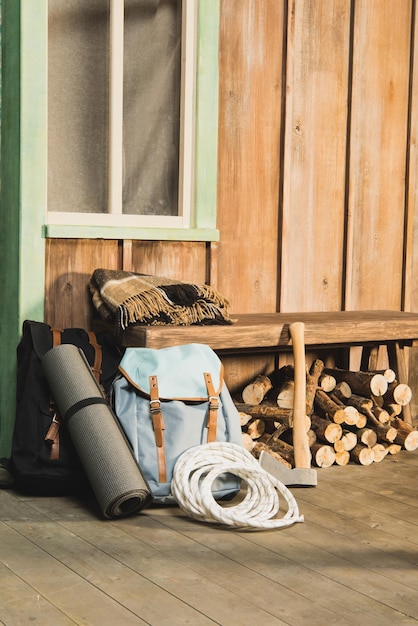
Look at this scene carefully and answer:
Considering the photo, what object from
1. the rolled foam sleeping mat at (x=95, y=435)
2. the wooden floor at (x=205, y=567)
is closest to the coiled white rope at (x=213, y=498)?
the wooden floor at (x=205, y=567)

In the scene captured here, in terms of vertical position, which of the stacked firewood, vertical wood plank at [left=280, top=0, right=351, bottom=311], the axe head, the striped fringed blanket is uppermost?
vertical wood plank at [left=280, top=0, right=351, bottom=311]

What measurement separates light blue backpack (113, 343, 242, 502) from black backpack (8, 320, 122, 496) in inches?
7.9

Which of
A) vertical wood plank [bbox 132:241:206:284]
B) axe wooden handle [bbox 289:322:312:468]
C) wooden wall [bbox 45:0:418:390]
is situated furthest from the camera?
wooden wall [bbox 45:0:418:390]

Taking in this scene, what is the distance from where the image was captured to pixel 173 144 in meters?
4.45

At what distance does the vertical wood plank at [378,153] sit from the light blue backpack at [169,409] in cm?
153

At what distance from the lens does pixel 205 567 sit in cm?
291

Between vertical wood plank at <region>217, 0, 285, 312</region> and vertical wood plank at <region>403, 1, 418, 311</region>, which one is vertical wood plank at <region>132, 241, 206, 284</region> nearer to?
vertical wood plank at <region>217, 0, 285, 312</region>

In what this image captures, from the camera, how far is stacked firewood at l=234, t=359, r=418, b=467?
14.3 ft

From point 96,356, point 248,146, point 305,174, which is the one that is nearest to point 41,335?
point 96,356

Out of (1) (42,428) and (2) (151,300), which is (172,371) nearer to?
(2) (151,300)

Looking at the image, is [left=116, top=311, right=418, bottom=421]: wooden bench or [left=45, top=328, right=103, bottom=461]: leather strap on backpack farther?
[left=116, top=311, right=418, bottom=421]: wooden bench

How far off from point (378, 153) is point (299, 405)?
176cm

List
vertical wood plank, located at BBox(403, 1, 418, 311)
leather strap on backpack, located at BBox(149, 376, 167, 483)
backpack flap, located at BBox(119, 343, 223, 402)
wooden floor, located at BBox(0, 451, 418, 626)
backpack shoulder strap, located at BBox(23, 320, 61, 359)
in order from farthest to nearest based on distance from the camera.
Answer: vertical wood plank, located at BBox(403, 1, 418, 311) → backpack shoulder strap, located at BBox(23, 320, 61, 359) → backpack flap, located at BBox(119, 343, 223, 402) → leather strap on backpack, located at BBox(149, 376, 167, 483) → wooden floor, located at BBox(0, 451, 418, 626)

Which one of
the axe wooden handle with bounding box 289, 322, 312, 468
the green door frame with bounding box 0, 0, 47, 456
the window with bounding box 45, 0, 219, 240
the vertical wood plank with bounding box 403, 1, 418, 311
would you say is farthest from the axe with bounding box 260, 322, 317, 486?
the vertical wood plank with bounding box 403, 1, 418, 311
